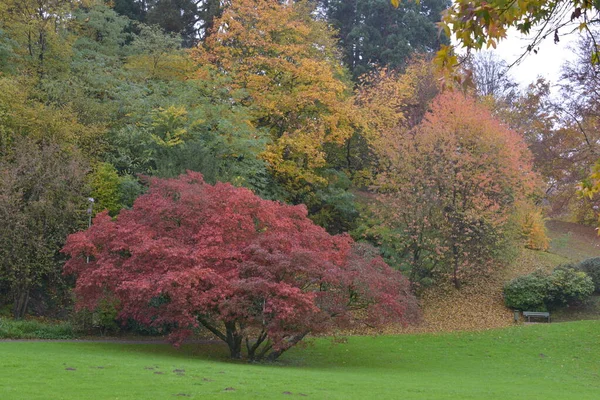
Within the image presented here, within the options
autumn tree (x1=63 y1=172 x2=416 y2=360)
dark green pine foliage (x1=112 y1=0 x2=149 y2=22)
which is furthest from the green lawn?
dark green pine foliage (x1=112 y1=0 x2=149 y2=22)

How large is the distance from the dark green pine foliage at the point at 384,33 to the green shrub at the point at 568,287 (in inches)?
848

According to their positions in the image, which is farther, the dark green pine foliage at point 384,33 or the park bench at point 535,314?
the dark green pine foliage at point 384,33

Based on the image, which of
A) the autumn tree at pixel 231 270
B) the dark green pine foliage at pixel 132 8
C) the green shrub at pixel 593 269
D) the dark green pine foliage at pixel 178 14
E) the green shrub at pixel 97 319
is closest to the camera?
the autumn tree at pixel 231 270

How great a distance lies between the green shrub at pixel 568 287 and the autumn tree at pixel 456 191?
282 centimetres

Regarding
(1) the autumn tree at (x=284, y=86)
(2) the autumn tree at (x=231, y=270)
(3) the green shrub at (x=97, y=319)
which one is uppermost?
(1) the autumn tree at (x=284, y=86)

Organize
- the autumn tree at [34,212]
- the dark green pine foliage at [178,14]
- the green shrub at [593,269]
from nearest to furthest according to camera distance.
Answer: the autumn tree at [34,212] → the green shrub at [593,269] → the dark green pine foliage at [178,14]

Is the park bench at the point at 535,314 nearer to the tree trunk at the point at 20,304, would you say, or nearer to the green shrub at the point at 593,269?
the green shrub at the point at 593,269

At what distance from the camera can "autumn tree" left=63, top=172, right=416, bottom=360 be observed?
1642 centimetres

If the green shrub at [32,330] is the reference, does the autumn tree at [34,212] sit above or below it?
above

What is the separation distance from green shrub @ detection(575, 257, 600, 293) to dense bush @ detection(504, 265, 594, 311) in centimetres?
108

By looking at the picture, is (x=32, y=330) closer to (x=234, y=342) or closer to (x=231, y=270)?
(x=234, y=342)

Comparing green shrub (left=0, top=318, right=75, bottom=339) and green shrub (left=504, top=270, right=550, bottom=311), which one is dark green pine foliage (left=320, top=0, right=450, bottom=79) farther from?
green shrub (left=0, top=318, right=75, bottom=339)

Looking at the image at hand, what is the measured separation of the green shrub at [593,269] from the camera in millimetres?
27969

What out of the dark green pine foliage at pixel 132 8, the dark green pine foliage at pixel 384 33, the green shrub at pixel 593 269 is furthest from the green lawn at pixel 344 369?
the dark green pine foliage at pixel 132 8
